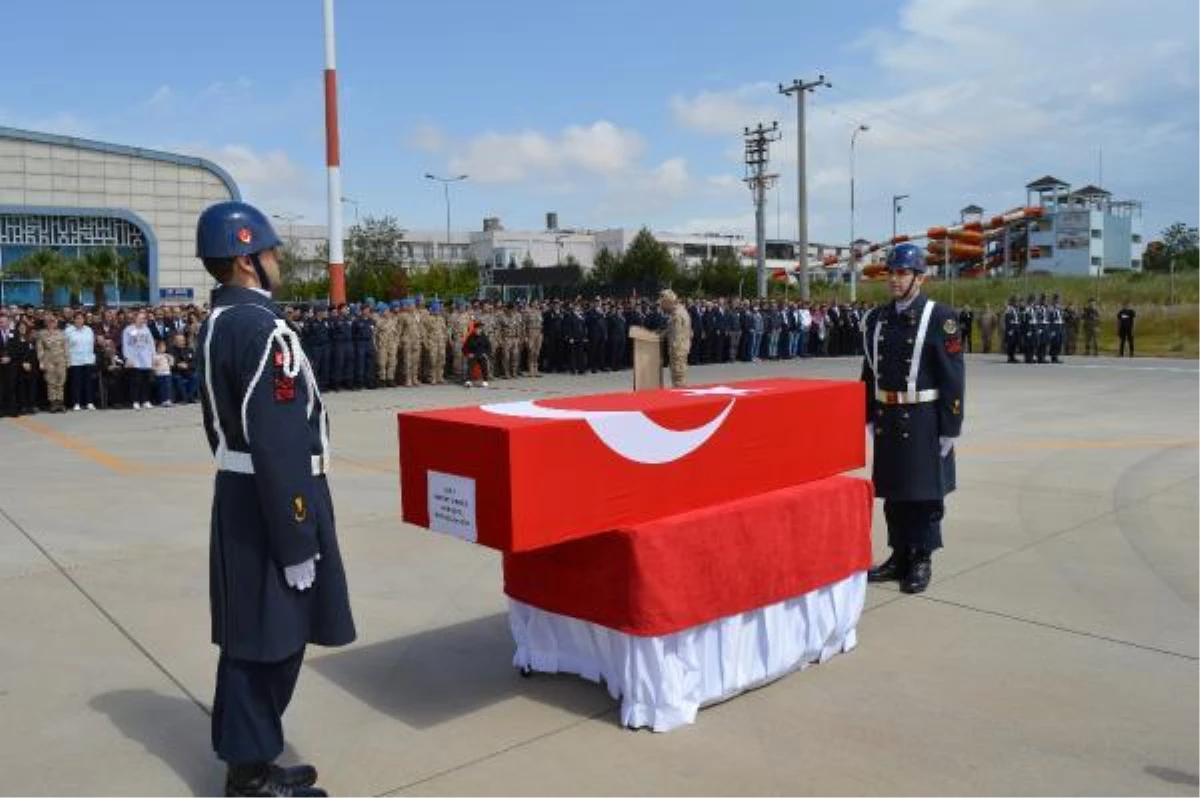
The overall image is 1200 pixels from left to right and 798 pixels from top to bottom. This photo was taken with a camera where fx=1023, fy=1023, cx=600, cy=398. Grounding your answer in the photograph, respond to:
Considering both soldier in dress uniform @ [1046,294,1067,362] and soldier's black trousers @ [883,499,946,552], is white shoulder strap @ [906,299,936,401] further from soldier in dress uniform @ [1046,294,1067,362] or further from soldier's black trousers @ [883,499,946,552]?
soldier in dress uniform @ [1046,294,1067,362]

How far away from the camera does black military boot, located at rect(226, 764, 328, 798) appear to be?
3.34 meters

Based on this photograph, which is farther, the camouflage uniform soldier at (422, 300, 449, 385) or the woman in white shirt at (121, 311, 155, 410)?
the camouflage uniform soldier at (422, 300, 449, 385)

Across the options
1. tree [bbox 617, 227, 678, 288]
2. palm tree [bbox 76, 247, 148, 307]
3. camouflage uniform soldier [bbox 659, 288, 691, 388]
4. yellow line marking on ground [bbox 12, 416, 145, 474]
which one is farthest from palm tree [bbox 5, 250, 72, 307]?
camouflage uniform soldier [bbox 659, 288, 691, 388]

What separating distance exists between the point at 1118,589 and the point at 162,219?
163ft

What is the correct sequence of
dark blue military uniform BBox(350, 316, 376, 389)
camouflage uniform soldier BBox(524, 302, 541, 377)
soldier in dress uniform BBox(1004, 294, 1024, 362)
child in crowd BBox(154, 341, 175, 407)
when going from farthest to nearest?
1. soldier in dress uniform BBox(1004, 294, 1024, 362)
2. camouflage uniform soldier BBox(524, 302, 541, 377)
3. dark blue military uniform BBox(350, 316, 376, 389)
4. child in crowd BBox(154, 341, 175, 407)

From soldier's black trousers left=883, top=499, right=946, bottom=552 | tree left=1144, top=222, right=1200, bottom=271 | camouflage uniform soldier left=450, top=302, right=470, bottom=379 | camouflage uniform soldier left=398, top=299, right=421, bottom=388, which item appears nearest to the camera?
soldier's black trousers left=883, top=499, right=946, bottom=552

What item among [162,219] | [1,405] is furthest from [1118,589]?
[162,219]

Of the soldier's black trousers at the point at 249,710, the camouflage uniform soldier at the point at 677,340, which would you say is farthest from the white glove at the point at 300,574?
the camouflage uniform soldier at the point at 677,340

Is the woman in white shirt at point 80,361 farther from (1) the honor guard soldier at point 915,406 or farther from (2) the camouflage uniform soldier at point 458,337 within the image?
(1) the honor guard soldier at point 915,406

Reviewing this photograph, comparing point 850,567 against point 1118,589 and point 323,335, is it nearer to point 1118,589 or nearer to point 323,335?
point 1118,589

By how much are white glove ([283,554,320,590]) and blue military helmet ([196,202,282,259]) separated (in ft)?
3.33

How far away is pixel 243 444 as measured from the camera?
10.7 feet

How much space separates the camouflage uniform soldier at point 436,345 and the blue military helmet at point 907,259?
16.9 m

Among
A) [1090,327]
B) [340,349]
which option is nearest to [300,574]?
Answer: [340,349]
